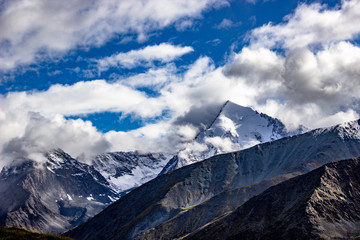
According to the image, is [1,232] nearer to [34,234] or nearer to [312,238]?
[34,234]

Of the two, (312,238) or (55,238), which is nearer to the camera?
(55,238)

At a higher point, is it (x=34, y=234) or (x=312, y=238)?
(x=34, y=234)

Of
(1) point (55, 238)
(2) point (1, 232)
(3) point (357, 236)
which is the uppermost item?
(2) point (1, 232)

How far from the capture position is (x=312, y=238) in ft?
655

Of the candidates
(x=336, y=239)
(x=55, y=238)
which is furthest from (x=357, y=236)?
(x=55, y=238)

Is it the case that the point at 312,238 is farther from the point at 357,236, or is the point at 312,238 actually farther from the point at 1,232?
the point at 1,232

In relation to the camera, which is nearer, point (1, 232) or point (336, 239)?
point (1, 232)

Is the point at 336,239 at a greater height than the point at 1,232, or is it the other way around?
the point at 1,232

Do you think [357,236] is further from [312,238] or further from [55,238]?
[55,238]

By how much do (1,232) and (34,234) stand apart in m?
7.73

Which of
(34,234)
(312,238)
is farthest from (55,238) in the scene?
(312,238)

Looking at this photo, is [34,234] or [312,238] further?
[312,238]

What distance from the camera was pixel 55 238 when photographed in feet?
370

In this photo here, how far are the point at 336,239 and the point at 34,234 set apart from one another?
5182 inches
